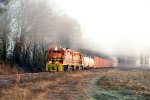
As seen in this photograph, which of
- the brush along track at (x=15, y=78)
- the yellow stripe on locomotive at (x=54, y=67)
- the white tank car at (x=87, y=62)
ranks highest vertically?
the white tank car at (x=87, y=62)

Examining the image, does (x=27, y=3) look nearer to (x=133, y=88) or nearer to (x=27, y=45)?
(x=27, y=45)

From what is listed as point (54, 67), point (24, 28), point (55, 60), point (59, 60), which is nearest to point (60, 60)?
point (59, 60)

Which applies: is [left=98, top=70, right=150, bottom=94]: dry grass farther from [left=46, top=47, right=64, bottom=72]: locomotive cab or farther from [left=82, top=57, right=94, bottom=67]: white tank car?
[left=82, top=57, right=94, bottom=67]: white tank car

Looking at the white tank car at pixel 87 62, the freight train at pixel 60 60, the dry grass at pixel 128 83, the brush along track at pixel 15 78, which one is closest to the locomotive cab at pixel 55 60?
the freight train at pixel 60 60

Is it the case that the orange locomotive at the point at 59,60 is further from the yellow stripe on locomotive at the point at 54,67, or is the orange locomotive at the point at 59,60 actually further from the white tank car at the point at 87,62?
the white tank car at the point at 87,62

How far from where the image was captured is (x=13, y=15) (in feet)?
169

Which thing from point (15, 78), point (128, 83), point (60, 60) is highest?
point (60, 60)

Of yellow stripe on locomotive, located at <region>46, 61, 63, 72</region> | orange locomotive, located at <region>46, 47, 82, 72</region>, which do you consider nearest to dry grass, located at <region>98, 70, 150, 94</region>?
yellow stripe on locomotive, located at <region>46, 61, 63, 72</region>

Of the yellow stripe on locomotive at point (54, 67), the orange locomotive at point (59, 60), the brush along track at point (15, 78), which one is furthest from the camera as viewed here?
the orange locomotive at point (59, 60)

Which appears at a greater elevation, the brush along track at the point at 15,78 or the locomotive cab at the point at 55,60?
the locomotive cab at the point at 55,60

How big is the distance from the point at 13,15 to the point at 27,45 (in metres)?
12.6

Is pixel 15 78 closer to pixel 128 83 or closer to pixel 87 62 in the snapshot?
pixel 128 83

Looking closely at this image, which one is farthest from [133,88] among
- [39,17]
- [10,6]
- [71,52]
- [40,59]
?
[40,59]

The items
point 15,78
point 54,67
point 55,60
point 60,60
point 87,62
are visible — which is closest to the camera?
point 15,78
